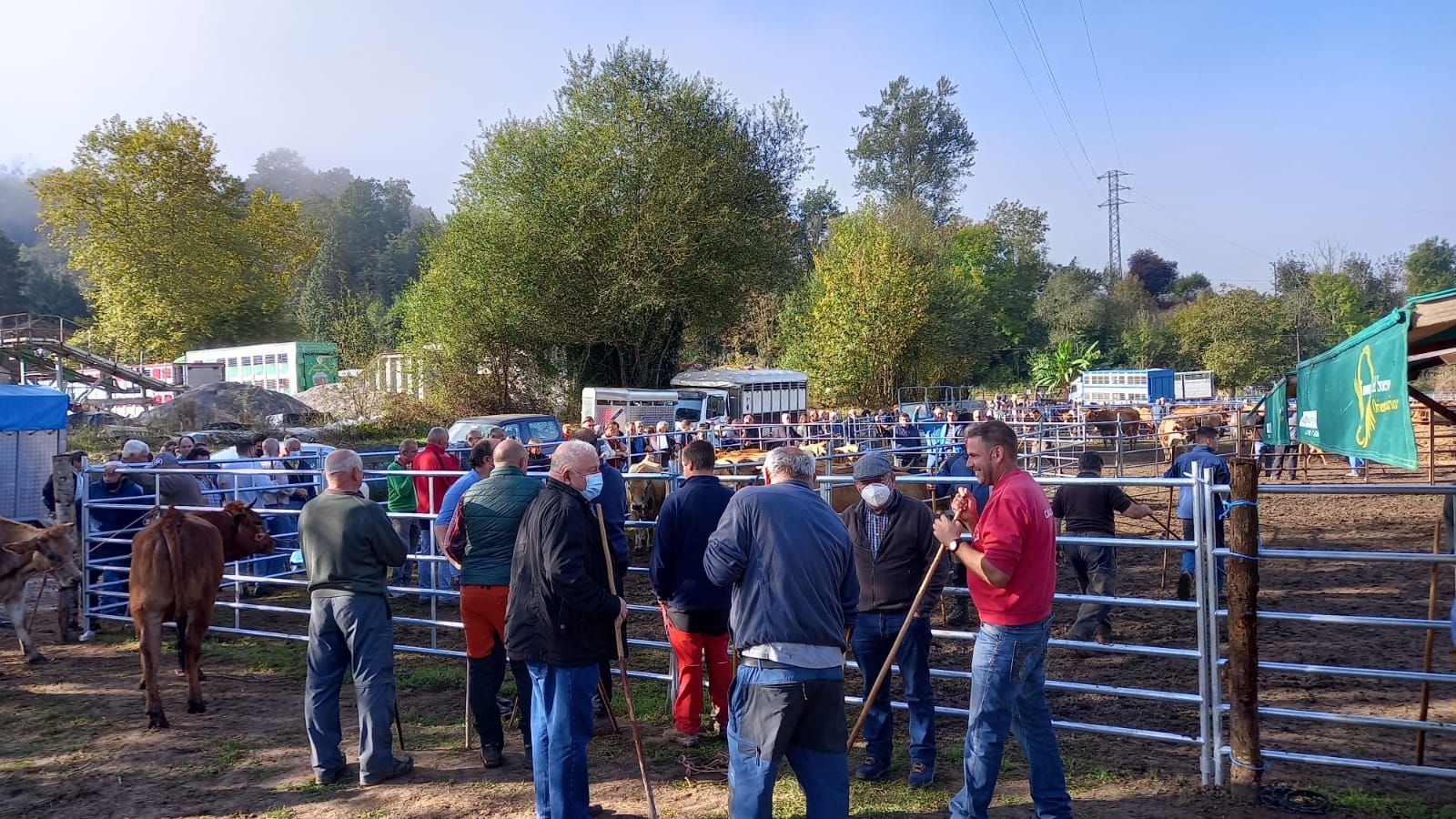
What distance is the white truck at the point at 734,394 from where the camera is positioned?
29.9 meters

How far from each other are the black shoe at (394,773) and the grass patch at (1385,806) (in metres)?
5.00

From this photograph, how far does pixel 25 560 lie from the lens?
827cm

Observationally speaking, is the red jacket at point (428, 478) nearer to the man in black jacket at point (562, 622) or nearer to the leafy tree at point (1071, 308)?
the man in black jacket at point (562, 622)

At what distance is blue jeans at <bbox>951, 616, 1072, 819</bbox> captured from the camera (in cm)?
430

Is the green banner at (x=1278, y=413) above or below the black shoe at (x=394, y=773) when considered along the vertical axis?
above

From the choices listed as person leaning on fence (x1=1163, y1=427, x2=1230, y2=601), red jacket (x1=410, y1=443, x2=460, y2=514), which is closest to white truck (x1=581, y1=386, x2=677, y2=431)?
red jacket (x1=410, y1=443, x2=460, y2=514)

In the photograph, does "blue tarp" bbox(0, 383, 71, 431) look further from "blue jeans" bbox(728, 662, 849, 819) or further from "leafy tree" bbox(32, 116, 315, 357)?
"leafy tree" bbox(32, 116, 315, 357)

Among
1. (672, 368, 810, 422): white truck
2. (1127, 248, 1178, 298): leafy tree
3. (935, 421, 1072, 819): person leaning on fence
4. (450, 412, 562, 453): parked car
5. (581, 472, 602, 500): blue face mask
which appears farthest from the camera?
(1127, 248, 1178, 298): leafy tree

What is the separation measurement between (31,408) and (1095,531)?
1446 centimetres

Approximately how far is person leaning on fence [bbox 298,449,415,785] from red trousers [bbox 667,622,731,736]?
1689 millimetres

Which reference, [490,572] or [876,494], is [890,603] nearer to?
[876,494]

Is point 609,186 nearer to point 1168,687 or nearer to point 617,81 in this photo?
point 617,81

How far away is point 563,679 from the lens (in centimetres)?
455

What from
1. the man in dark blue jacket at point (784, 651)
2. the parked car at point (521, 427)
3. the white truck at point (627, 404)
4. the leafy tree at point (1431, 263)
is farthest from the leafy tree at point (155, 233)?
the leafy tree at point (1431, 263)
